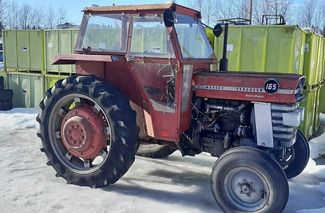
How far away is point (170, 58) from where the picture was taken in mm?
→ 4348

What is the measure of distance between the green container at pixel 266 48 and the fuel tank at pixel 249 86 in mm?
3342

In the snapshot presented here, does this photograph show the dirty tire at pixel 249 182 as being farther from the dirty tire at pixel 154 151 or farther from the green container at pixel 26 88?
the green container at pixel 26 88

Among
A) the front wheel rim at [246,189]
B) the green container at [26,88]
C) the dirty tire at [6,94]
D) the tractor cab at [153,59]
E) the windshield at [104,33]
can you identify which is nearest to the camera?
the front wheel rim at [246,189]

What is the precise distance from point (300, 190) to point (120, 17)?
3.39m

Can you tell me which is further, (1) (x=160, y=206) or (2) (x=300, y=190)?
(2) (x=300, y=190)

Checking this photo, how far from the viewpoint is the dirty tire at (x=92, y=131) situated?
443 cm

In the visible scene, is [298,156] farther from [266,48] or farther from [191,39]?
[266,48]

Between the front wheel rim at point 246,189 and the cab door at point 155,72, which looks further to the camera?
the cab door at point 155,72

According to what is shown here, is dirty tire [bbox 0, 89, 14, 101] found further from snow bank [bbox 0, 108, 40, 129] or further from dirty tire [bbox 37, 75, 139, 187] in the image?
dirty tire [bbox 37, 75, 139, 187]

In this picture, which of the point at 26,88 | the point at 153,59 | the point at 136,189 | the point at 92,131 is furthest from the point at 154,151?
the point at 26,88

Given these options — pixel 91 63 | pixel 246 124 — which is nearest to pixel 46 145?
pixel 91 63

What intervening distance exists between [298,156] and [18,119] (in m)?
6.74

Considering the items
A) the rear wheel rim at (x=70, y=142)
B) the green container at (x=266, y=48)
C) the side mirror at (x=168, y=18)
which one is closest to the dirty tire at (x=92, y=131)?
the rear wheel rim at (x=70, y=142)

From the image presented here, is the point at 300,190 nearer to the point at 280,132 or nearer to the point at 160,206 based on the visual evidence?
the point at 280,132
